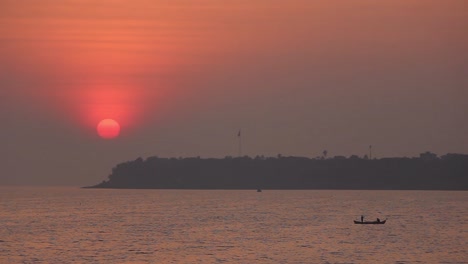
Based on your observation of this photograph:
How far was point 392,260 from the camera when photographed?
99625 millimetres

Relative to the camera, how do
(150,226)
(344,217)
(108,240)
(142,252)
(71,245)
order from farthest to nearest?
1. (344,217)
2. (150,226)
3. (108,240)
4. (71,245)
5. (142,252)

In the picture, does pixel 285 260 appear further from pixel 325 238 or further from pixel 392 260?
pixel 325 238

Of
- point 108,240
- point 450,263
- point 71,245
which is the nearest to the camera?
point 450,263

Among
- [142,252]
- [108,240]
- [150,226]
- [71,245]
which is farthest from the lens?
[150,226]

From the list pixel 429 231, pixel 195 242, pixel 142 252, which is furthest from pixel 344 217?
pixel 142 252

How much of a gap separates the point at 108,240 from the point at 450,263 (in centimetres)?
4590

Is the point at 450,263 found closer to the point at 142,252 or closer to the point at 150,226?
the point at 142,252

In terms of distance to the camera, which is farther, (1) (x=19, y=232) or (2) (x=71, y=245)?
(1) (x=19, y=232)

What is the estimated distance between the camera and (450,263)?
96.8m

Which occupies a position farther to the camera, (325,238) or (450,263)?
(325,238)

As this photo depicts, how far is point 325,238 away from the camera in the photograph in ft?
423

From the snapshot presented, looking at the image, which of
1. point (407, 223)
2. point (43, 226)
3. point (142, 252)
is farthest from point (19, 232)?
point (407, 223)

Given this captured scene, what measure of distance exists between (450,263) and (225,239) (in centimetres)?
3705

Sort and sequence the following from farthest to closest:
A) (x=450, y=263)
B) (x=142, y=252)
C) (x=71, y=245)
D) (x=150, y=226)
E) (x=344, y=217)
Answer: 1. (x=344, y=217)
2. (x=150, y=226)
3. (x=71, y=245)
4. (x=142, y=252)
5. (x=450, y=263)
